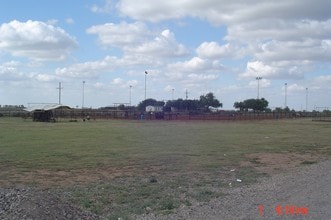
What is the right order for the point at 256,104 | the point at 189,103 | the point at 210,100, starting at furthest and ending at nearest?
the point at 210,100, the point at 189,103, the point at 256,104

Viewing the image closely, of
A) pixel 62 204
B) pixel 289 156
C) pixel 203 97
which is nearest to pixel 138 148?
pixel 289 156

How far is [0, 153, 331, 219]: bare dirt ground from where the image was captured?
9724 mm

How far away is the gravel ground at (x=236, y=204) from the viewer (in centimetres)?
949

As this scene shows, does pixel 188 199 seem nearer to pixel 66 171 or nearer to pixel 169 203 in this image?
pixel 169 203

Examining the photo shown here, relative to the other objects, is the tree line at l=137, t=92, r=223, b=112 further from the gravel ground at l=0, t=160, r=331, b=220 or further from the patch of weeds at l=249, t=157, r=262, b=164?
the gravel ground at l=0, t=160, r=331, b=220

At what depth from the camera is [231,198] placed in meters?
13.0

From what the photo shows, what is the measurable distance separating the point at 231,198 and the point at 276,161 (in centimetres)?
1093

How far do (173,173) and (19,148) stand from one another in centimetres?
1254

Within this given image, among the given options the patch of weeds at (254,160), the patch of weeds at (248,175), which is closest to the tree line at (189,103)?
the patch of weeds at (254,160)

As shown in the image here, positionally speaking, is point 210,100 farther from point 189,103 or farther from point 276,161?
point 276,161
